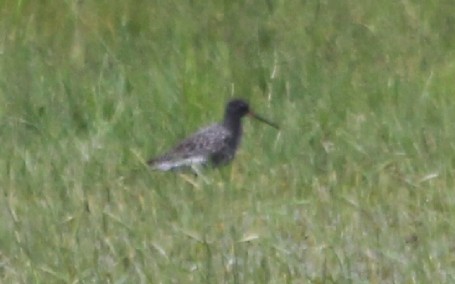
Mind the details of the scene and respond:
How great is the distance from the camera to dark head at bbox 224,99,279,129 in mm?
10164

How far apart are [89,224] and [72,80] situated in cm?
324

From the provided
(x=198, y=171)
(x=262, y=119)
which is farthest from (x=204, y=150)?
(x=198, y=171)

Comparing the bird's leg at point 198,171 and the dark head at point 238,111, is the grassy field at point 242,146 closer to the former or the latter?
the bird's leg at point 198,171

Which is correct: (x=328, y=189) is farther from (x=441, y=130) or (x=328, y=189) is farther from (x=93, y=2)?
(x=93, y=2)

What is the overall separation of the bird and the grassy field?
10 centimetres

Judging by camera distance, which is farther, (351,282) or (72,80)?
(72,80)

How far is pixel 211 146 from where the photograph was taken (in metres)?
9.90

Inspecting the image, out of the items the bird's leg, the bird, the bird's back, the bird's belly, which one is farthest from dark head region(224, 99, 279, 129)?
the bird's leg

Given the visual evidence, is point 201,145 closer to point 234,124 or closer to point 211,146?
point 211,146

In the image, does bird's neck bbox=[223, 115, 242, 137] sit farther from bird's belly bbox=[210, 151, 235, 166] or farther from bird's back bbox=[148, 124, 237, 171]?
bird's belly bbox=[210, 151, 235, 166]

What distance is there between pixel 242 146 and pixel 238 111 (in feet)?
1.02

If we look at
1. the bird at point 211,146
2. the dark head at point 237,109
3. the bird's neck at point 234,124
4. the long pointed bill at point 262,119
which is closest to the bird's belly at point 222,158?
the bird at point 211,146

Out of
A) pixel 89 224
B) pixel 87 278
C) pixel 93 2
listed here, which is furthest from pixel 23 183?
pixel 93 2

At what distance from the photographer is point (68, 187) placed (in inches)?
343
